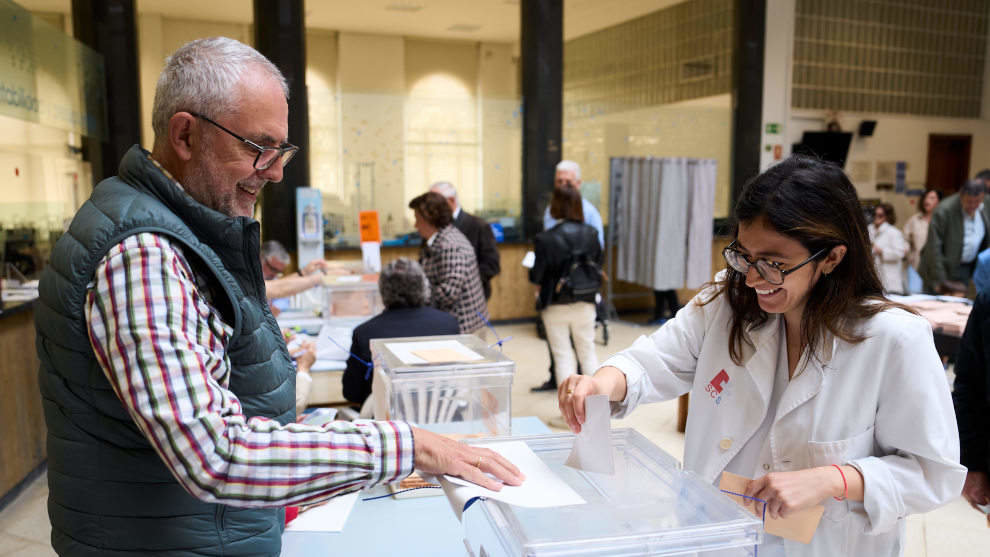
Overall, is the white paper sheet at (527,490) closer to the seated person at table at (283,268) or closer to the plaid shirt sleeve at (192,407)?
the plaid shirt sleeve at (192,407)

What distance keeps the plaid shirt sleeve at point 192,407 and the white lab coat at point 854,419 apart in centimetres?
73

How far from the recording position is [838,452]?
4.25 feet

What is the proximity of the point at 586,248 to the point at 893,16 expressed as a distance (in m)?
7.70

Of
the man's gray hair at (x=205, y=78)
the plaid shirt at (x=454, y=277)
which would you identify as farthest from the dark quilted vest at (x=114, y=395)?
the plaid shirt at (x=454, y=277)

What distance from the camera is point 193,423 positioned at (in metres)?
0.88

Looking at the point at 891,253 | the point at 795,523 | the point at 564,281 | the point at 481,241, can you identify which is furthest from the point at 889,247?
the point at 795,523

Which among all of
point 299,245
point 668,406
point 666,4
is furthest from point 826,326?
point 666,4

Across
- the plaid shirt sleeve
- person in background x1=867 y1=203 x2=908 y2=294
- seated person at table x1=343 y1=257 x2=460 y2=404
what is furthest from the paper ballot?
person in background x1=867 y1=203 x2=908 y2=294

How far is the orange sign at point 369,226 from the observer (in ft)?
15.8

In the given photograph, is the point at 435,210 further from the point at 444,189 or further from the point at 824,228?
the point at 824,228

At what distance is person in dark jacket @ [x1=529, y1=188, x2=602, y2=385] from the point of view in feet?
14.9

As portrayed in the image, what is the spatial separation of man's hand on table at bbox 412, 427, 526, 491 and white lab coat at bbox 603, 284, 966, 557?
0.49 metres

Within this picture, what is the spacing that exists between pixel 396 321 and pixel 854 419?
6.59 feet

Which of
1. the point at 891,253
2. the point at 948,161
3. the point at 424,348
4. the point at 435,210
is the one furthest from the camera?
the point at 948,161
